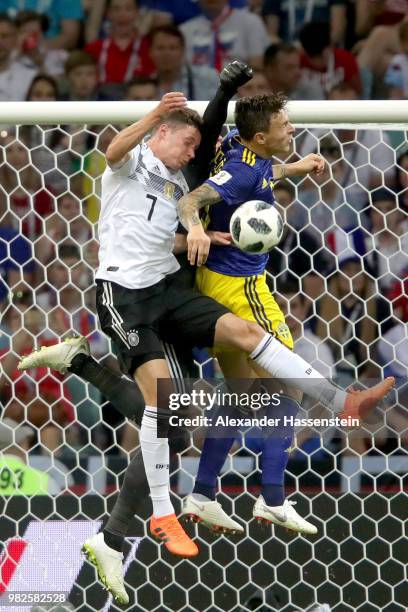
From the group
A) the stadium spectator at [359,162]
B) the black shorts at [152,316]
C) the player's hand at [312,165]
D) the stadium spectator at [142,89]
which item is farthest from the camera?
the stadium spectator at [142,89]

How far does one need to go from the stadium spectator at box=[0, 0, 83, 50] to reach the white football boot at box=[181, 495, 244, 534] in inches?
166

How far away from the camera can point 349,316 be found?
5.89 meters

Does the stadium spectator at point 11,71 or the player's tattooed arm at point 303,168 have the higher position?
the player's tattooed arm at point 303,168

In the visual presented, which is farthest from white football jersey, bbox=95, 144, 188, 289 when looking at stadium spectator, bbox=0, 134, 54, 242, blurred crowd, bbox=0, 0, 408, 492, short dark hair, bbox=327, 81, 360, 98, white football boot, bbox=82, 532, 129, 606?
short dark hair, bbox=327, 81, 360, 98

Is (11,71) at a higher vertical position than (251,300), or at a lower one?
lower

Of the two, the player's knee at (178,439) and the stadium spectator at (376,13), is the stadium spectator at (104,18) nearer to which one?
the stadium spectator at (376,13)

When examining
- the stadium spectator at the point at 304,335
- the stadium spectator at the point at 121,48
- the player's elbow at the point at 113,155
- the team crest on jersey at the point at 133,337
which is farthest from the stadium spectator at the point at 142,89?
the team crest on jersey at the point at 133,337

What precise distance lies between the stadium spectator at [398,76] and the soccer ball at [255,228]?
11.3ft

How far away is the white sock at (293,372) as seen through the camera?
4.44 meters

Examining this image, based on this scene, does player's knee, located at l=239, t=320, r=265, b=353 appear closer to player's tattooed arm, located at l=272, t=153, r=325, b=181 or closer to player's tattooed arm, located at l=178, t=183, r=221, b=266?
player's tattooed arm, located at l=178, t=183, r=221, b=266

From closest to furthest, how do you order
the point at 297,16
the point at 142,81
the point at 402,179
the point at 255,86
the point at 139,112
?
the point at 139,112 → the point at 402,179 → the point at 255,86 → the point at 142,81 → the point at 297,16

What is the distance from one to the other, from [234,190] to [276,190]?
5.54 feet

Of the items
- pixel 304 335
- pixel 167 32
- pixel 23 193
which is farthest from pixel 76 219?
pixel 167 32

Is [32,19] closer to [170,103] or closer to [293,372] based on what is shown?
[170,103]
